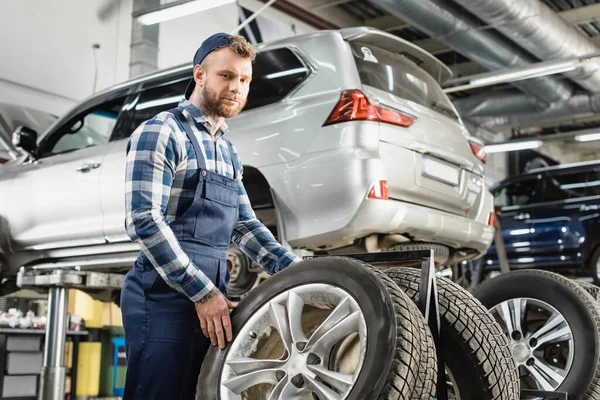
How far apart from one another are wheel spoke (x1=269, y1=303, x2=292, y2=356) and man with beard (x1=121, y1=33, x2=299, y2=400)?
0.42 feet

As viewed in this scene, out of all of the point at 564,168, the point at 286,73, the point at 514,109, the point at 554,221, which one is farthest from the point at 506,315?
the point at 514,109

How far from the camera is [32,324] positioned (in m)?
6.43

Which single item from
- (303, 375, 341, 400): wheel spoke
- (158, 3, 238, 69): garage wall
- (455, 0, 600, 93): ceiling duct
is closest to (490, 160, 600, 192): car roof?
(455, 0, 600, 93): ceiling duct

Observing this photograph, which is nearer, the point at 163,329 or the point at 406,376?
the point at 406,376

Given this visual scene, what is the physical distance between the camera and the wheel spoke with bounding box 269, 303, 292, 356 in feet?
5.90

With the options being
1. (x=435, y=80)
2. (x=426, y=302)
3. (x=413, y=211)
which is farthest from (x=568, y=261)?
(x=426, y=302)

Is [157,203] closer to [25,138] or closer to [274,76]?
[274,76]

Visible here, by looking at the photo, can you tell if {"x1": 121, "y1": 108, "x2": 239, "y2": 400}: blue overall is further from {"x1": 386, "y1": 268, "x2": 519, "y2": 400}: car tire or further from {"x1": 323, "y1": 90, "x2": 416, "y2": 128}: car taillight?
{"x1": 323, "y1": 90, "x2": 416, "y2": 128}: car taillight

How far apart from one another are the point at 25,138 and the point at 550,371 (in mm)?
3947

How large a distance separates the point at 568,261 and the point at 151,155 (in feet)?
24.9

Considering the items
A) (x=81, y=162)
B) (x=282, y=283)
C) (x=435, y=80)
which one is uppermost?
(x=435, y=80)

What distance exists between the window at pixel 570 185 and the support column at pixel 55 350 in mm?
6752

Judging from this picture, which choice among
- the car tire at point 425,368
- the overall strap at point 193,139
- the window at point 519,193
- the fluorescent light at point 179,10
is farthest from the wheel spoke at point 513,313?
the window at point 519,193

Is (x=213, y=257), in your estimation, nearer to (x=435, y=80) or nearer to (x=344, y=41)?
(x=344, y=41)
